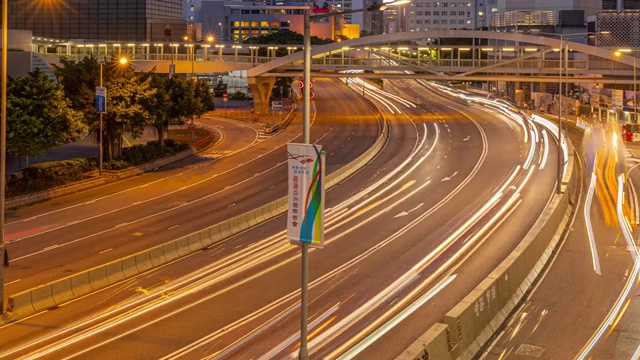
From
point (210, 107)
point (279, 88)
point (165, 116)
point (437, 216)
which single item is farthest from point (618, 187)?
point (279, 88)

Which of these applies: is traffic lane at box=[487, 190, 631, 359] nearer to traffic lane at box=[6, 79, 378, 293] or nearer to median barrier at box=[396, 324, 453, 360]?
median barrier at box=[396, 324, 453, 360]

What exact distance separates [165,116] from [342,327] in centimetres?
4126

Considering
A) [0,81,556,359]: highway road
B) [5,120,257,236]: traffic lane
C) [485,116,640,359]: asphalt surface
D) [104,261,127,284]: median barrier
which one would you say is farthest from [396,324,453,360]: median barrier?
[5,120,257,236]: traffic lane

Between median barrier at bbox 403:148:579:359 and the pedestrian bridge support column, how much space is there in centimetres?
7023

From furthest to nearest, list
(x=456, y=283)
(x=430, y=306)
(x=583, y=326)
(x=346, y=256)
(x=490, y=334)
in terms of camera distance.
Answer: (x=346, y=256) < (x=456, y=283) < (x=430, y=306) < (x=583, y=326) < (x=490, y=334)

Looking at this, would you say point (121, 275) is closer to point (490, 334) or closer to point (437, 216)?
point (490, 334)

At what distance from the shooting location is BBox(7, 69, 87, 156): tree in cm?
4544

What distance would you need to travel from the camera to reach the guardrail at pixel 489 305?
17594 mm

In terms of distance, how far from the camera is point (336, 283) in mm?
30109

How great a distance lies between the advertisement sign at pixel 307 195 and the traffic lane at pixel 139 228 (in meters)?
17.0

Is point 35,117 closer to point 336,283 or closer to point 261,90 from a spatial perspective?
point 336,283

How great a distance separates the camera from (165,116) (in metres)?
62.1

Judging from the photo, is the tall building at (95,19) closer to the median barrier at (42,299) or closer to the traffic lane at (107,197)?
the traffic lane at (107,197)

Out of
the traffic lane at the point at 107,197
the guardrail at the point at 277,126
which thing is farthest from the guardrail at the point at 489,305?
the guardrail at the point at 277,126
